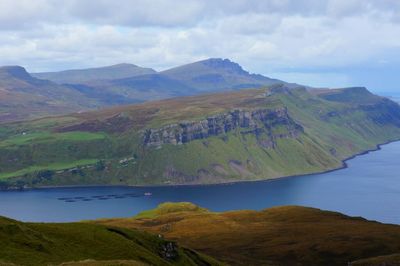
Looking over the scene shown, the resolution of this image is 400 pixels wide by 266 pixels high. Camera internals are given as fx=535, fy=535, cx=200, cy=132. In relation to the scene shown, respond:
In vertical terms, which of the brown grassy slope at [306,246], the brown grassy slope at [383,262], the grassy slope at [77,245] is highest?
the grassy slope at [77,245]

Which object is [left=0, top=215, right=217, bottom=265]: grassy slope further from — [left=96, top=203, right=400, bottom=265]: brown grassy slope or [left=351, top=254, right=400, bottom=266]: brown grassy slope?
[left=351, top=254, right=400, bottom=266]: brown grassy slope

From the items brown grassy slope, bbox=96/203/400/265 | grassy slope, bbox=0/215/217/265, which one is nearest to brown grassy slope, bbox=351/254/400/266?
brown grassy slope, bbox=96/203/400/265

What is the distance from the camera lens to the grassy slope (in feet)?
307

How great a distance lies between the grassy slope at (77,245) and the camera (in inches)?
3681

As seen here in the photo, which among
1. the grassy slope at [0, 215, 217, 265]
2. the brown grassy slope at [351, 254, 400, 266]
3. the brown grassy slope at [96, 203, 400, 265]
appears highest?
the grassy slope at [0, 215, 217, 265]

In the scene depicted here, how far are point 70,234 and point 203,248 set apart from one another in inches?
3056

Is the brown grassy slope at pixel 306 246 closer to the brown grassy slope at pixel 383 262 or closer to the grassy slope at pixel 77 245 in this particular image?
the brown grassy slope at pixel 383 262

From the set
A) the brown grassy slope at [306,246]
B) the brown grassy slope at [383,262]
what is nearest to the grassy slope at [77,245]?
the brown grassy slope at [306,246]

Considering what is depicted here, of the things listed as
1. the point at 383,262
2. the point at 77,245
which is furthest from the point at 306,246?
the point at 77,245

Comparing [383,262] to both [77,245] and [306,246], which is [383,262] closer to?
[306,246]

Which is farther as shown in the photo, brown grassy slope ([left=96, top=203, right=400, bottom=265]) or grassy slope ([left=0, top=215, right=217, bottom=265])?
brown grassy slope ([left=96, top=203, right=400, bottom=265])

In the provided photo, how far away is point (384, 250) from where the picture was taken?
16550cm

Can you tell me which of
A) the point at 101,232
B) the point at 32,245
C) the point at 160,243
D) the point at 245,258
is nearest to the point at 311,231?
the point at 245,258

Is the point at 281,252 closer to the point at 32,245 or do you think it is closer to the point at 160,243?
the point at 160,243
